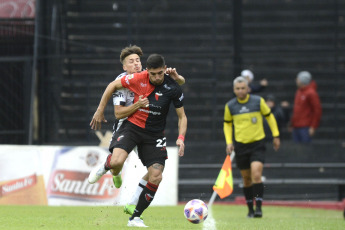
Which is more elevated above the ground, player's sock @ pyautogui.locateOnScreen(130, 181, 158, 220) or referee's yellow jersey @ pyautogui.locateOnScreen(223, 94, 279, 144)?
referee's yellow jersey @ pyautogui.locateOnScreen(223, 94, 279, 144)

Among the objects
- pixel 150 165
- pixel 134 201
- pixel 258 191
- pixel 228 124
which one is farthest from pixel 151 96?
pixel 258 191

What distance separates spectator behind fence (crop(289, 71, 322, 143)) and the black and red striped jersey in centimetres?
814

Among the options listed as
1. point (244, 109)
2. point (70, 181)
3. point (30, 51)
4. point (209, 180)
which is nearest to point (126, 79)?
point (244, 109)

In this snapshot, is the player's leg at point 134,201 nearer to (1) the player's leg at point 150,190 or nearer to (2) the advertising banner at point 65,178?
(1) the player's leg at point 150,190

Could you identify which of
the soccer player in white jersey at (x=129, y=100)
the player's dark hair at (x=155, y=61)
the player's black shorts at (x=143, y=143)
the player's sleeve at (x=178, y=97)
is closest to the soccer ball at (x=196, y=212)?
the player's black shorts at (x=143, y=143)

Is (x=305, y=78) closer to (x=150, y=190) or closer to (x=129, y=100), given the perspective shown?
(x=129, y=100)

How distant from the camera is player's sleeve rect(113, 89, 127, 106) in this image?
11.5m

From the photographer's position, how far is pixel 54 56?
771 inches

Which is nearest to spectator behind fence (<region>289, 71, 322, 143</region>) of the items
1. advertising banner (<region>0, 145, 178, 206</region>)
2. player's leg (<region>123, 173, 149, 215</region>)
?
advertising banner (<region>0, 145, 178, 206</region>)

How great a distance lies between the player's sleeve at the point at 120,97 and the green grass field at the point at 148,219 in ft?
5.05

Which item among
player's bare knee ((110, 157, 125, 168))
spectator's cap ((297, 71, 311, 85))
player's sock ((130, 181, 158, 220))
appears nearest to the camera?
player's sock ((130, 181, 158, 220))

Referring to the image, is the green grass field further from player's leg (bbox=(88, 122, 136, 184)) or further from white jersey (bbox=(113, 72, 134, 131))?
white jersey (bbox=(113, 72, 134, 131))

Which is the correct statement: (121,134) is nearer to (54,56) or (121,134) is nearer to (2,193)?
(2,193)

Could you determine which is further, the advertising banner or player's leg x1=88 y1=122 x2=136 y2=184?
the advertising banner
